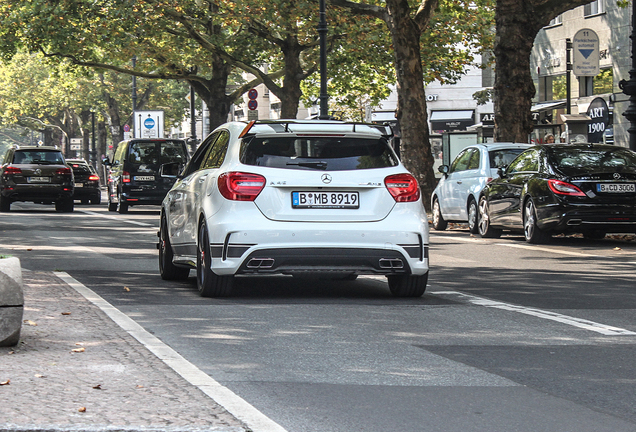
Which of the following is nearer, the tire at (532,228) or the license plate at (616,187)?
the license plate at (616,187)

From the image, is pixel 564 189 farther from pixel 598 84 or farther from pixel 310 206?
pixel 598 84

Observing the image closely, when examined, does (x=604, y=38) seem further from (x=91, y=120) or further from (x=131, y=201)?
(x=91, y=120)

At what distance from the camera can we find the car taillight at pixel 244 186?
9.58 metres

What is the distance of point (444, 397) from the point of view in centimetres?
587

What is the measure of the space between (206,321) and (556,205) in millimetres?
9157

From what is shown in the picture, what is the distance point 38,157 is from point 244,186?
24.3m

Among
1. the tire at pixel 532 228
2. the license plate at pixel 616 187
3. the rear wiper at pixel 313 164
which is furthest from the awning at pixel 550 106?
the rear wiper at pixel 313 164

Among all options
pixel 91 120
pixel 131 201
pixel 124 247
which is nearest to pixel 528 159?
pixel 124 247

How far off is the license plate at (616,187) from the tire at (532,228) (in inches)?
42.6

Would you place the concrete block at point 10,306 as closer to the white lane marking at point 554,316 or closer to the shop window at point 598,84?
the white lane marking at point 554,316

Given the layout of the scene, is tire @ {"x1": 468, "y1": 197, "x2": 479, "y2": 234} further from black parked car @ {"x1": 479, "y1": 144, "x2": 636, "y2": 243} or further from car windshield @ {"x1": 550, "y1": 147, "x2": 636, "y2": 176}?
car windshield @ {"x1": 550, "y1": 147, "x2": 636, "y2": 176}

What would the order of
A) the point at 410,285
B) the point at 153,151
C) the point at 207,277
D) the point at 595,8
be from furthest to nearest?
the point at 595,8, the point at 153,151, the point at 410,285, the point at 207,277

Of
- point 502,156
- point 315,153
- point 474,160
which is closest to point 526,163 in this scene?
point 502,156

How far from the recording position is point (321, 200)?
962 centimetres
